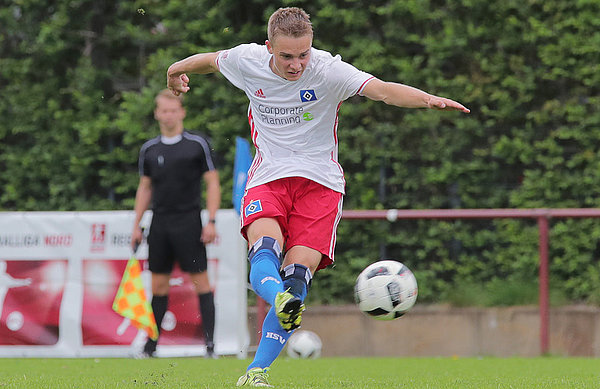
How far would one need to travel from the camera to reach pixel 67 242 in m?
10.4

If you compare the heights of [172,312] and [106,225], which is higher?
[106,225]

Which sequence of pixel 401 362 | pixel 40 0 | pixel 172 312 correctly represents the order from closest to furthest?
pixel 401 362 → pixel 172 312 → pixel 40 0

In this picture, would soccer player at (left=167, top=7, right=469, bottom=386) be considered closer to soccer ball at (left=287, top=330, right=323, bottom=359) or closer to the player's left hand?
the player's left hand

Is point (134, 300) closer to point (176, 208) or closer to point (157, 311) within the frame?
point (157, 311)

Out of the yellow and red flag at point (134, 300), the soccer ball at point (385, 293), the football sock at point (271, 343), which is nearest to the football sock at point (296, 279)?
the football sock at point (271, 343)

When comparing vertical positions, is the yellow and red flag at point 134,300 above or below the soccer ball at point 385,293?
below

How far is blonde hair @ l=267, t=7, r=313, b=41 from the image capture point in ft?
18.0

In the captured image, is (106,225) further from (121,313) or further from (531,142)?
(531,142)

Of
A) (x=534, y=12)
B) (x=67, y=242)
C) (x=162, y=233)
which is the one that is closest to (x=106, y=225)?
(x=67, y=242)

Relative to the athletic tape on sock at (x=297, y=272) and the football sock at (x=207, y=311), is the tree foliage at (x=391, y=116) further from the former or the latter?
the athletic tape on sock at (x=297, y=272)

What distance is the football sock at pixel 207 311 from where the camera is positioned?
9.62 meters

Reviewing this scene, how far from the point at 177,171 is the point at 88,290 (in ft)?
5.27

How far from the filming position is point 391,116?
1116 cm

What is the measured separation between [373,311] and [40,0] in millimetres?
7411
